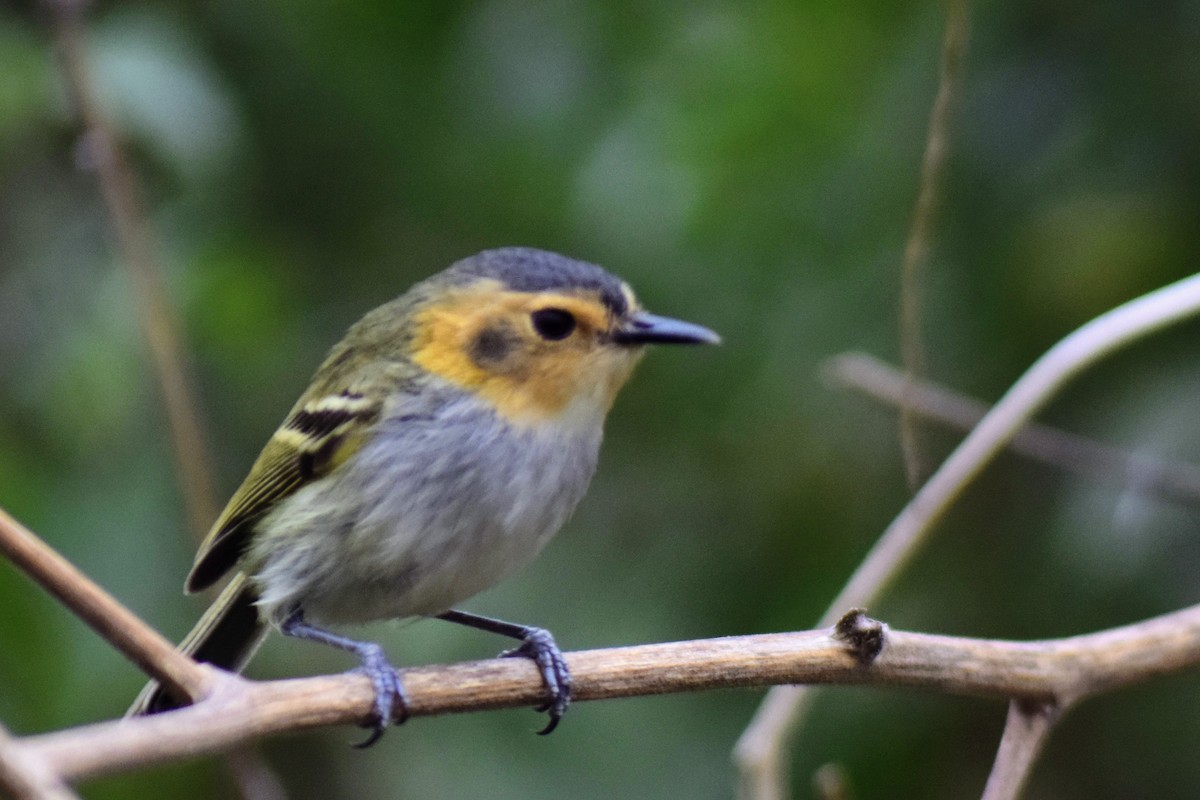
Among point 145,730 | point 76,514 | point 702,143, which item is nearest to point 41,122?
point 76,514

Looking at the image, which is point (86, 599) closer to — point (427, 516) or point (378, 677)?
point (378, 677)

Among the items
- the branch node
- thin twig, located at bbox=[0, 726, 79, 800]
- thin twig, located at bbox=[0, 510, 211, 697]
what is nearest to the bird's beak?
the branch node

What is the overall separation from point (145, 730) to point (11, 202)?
3101 millimetres

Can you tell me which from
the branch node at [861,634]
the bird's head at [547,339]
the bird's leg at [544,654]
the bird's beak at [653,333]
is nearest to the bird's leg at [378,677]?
the bird's leg at [544,654]

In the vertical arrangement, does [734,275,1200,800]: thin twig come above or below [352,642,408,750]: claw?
above

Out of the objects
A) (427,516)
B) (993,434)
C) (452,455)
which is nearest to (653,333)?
(452,455)

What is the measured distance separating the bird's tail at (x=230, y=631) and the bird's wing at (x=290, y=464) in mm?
77

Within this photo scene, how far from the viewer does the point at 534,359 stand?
9.34ft

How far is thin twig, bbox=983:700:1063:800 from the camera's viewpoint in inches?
77.7

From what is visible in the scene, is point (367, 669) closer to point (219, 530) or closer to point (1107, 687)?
point (219, 530)

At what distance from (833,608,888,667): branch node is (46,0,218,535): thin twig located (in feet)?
5.70

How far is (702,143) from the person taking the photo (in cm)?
365

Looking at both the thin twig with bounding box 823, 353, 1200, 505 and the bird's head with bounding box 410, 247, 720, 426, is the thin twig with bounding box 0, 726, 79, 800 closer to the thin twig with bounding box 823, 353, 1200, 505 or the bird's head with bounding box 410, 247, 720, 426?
the bird's head with bounding box 410, 247, 720, 426

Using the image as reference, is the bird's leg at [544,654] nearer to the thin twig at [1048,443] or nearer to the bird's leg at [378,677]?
the bird's leg at [378,677]
